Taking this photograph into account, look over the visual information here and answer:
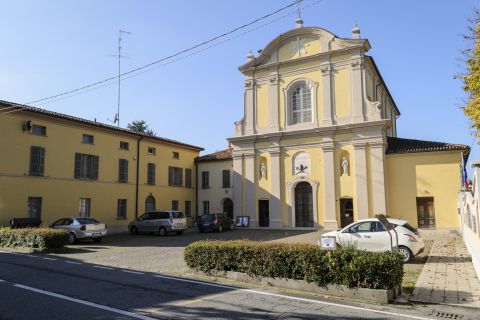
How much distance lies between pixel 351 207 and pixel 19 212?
2131 centimetres

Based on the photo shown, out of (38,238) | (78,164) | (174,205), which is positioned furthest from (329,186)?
(38,238)

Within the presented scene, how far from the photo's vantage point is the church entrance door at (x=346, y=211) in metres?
27.7

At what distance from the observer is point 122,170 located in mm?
28969

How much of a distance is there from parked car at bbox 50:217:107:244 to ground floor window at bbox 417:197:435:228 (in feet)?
66.2

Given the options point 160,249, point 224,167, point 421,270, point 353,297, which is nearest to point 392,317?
point 353,297

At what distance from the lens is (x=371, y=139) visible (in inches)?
1074

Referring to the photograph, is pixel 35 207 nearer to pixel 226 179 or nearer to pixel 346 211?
pixel 226 179

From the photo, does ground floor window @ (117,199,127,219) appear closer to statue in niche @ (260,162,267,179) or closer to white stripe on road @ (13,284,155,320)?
statue in niche @ (260,162,267,179)

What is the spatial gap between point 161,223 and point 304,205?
10852 mm

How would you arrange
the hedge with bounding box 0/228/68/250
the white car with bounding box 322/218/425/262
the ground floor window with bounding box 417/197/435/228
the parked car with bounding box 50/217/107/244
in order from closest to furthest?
the white car with bounding box 322/218/425/262, the hedge with bounding box 0/228/68/250, the parked car with bounding box 50/217/107/244, the ground floor window with bounding box 417/197/435/228

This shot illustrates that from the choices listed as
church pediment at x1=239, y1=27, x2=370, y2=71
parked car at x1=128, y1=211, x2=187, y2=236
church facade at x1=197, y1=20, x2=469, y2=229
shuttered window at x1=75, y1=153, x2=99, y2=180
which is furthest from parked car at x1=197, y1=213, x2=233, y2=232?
church pediment at x1=239, y1=27, x2=370, y2=71

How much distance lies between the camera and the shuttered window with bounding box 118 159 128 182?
28.8 meters

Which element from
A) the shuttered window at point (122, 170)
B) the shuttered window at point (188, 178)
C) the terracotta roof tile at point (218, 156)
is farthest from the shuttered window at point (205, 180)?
the shuttered window at point (122, 170)

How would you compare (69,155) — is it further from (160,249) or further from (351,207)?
(351,207)
